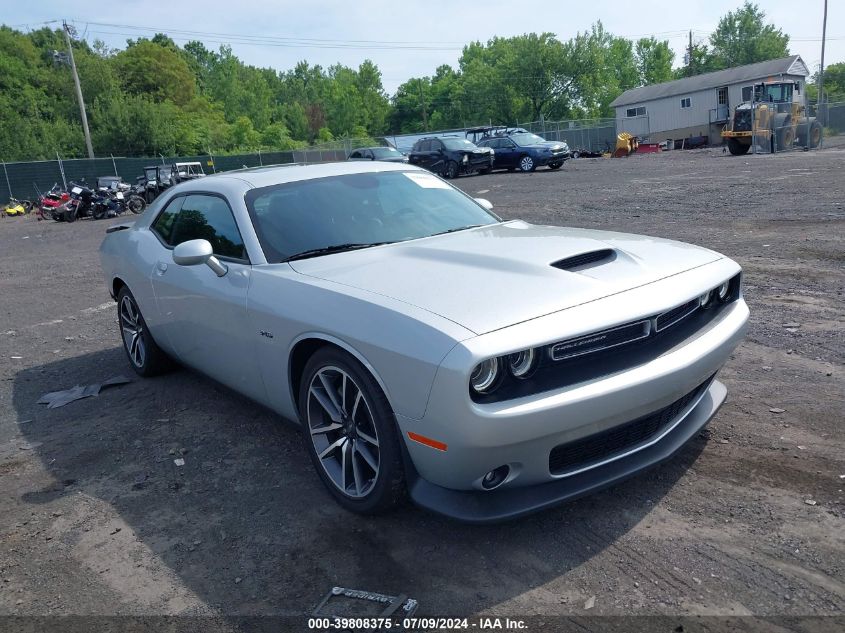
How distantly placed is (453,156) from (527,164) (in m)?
2.97

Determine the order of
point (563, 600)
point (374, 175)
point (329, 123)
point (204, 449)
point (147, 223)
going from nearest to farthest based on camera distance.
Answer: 1. point (563, 600)
2. point (204, 449)
3. point (374, 175)
4. point (147, 223)
5. point (329, 123)

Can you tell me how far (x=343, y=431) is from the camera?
10.5 ft

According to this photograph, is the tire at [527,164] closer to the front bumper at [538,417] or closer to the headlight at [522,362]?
the front bumper at [538,417]

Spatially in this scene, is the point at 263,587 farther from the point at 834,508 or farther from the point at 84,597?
the point at 834,508

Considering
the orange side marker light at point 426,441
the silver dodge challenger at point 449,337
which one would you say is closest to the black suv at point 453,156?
the silver dodge challenger at point 449,337

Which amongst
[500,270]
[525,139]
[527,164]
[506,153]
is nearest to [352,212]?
[500,270]

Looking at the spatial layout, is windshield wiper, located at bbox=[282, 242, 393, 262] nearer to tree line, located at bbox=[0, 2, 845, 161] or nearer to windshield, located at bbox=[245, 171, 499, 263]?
windshield, located at bbox=[245, 171, 499, 263]

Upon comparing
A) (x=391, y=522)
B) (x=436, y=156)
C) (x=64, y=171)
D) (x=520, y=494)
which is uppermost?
(x=64, y=171)

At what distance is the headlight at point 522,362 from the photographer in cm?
264

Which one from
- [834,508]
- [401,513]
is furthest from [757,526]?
[401,513]

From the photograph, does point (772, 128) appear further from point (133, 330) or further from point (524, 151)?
point (133, 330)

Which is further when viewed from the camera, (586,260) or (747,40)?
(747,40)

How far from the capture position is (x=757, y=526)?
2830mm

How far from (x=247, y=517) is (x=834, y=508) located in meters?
2.55
